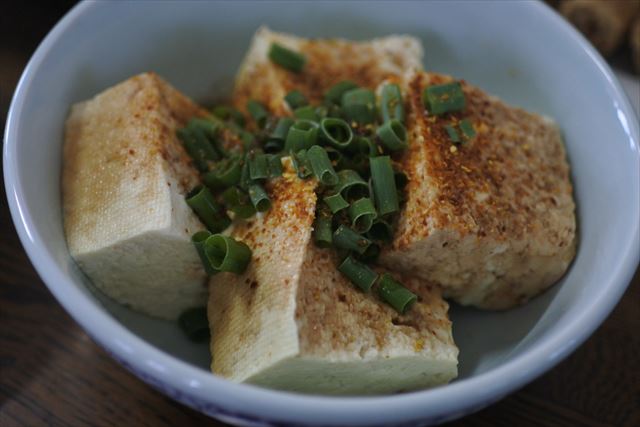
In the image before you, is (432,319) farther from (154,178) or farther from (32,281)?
(32,281)

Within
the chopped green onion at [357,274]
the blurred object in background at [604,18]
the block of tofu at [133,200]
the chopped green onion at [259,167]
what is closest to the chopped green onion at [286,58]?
the block of tofu at [133,200]

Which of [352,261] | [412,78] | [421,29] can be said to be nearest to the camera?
A: [352,261]

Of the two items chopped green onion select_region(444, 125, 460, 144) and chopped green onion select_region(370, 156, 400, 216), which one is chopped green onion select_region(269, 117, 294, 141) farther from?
chopped green onion select_region(444, 125, 460, 144)

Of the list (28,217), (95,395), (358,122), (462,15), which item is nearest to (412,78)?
(358,122)

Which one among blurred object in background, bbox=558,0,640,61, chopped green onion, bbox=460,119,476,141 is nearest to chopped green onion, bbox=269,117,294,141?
chopped green onion, bbox=460,119,476,141

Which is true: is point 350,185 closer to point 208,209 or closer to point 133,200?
point 208,209

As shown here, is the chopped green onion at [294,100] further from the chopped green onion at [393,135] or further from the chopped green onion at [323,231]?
the chopped green onion at [323,231]
